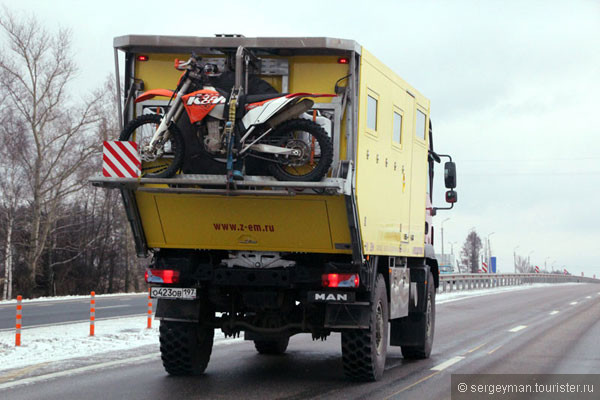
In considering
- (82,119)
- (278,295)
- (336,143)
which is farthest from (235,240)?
(82,119)

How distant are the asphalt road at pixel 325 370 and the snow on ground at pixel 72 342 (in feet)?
4.37

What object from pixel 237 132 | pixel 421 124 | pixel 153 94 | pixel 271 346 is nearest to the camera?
pixel 237 132

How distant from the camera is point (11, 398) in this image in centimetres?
830

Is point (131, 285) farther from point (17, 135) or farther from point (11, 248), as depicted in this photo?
point (17, 135)

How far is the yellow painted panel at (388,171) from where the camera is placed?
915 cm

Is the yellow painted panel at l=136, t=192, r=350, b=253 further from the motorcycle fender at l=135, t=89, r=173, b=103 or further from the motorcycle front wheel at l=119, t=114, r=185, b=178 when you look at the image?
the motorcycle fender at l=135, t=89, r=173, b=103

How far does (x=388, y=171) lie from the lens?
33.5 ft

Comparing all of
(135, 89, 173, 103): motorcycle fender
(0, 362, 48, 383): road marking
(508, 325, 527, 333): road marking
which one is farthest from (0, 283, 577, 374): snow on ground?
(508, 325, 527, 333): road marking

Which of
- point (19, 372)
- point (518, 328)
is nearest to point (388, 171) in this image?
point (19, 372)

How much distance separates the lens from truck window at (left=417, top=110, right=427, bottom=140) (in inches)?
465

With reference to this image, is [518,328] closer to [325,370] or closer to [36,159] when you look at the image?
[325,370]

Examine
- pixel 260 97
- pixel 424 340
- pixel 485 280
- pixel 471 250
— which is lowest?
pixel 424 340

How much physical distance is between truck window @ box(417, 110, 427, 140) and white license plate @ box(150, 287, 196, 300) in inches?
166

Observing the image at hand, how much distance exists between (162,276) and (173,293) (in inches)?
9.6
